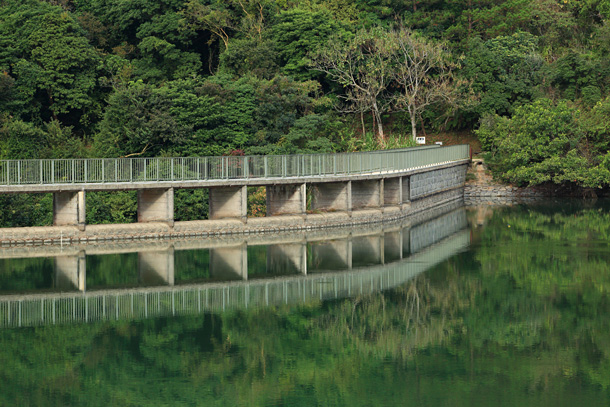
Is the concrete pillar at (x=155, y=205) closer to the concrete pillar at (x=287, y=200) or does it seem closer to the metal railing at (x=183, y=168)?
the metal railing at (x=183, y=168)

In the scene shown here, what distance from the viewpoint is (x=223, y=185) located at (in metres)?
43.8

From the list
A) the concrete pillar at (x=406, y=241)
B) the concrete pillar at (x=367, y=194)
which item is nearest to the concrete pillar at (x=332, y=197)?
the concrete pillar at (x=367, y=194)

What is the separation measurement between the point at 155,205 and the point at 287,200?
22.7ft

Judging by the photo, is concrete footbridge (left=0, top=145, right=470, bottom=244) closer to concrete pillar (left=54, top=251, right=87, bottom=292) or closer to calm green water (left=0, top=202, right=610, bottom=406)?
concrete pillar (left=54, top=251, right=87, bottom=292)

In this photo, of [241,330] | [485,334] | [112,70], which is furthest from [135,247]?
[112,70]

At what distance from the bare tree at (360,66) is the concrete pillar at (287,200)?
22.5m

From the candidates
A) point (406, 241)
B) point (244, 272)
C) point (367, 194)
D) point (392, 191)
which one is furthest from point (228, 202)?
point (392, 191)

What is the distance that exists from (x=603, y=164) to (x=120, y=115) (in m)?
30.4

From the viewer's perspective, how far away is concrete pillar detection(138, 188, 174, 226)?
42.7 metres

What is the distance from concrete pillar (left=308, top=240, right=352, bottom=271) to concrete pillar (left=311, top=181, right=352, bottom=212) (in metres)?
5.50

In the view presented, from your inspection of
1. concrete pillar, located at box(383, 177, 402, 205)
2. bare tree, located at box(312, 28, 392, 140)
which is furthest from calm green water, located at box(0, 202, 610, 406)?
bare tree, located at box(312, 28, 392, 140)

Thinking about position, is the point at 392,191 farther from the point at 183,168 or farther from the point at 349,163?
the point at 183,168

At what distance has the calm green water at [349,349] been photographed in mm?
21203

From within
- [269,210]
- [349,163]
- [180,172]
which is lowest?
[269,210]
